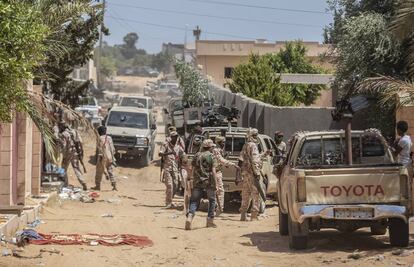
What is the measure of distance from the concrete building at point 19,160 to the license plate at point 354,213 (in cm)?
625

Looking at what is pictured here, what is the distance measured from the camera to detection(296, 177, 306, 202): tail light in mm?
12086

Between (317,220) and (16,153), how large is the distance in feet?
24.2

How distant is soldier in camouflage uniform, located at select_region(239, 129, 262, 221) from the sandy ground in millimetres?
427

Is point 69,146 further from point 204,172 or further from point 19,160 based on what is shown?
point 204,172

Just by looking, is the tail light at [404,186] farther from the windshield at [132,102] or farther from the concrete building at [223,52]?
the concrete building at [223,52]

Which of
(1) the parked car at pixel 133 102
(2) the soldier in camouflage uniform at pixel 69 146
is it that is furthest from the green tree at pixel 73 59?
(1) the parked car at pixel 133 102

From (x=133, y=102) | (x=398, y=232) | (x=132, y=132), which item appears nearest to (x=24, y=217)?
(x=398, y=232)

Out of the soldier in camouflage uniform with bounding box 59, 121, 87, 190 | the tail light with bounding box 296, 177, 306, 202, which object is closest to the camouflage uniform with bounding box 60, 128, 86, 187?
the soldier in camouflage uniform with bounding box 59, 121, 87, 190

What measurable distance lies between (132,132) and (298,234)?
63.1 ft

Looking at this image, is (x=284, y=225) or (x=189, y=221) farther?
(x=189, y=221)

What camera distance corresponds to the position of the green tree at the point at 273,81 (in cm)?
3419

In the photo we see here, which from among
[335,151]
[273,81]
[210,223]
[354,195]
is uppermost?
[273,81]

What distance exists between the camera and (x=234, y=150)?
1945 centimetres

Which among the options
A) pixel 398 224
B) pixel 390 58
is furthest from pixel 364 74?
pixel 398 224
